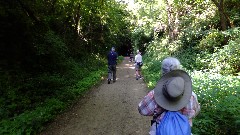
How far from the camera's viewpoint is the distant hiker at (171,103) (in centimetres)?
321

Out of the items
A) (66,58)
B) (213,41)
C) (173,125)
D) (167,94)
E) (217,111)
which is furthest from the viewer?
(66,58)

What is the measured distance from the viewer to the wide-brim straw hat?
3242 millimetres

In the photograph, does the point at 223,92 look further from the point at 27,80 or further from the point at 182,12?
the point at 182,12

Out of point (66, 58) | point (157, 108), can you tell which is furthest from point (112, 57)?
point (157, 108)

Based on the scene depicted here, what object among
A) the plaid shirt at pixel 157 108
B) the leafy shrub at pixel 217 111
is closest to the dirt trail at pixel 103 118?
the leafy shrub at pixel 217 111

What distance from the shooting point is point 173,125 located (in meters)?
3.18

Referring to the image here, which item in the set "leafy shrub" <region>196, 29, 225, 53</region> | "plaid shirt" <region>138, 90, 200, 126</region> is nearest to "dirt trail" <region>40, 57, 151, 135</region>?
"plaid shirt" <region>138, 90, 200, 126</region>

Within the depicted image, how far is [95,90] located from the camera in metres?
14.6

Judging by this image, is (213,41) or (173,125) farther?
(213,41)

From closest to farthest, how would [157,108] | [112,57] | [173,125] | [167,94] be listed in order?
[173,125] < [167,94] < [157,108] < [112,57]

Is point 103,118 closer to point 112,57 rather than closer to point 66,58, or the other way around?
point 112,57

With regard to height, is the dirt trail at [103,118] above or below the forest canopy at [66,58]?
below

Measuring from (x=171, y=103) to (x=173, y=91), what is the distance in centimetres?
16

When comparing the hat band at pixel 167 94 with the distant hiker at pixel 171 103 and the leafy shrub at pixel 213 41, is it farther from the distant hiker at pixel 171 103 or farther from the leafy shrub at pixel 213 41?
the leafy shrub at pixel 213 41
